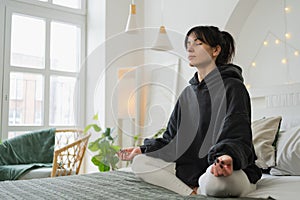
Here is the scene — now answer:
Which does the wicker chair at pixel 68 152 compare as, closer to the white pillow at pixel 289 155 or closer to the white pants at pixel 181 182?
the white pants at pixel 181 182

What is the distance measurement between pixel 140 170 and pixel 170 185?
8.3 inches

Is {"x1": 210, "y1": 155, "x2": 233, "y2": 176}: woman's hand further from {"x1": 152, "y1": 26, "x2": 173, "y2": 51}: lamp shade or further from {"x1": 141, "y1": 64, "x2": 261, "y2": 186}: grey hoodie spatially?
{"x1": 152, "y1": 26, "x2": 173, "y2": 51}: lamp shade

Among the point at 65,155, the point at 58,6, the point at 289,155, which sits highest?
the point at 58,6

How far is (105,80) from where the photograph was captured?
4160 mm

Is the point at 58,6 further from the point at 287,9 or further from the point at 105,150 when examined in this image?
the point at 287,9

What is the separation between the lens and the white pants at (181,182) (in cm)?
130

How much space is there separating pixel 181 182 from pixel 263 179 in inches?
17.2

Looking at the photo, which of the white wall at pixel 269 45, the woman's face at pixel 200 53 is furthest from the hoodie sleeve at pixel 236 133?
the white wall at pixel 269 45

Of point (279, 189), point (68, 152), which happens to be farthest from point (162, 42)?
point (279, 189)

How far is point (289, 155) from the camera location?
1882 mm

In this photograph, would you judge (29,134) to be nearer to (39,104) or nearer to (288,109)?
(39,104)

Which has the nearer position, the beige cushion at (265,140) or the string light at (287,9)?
the beige cushion at (265,140)

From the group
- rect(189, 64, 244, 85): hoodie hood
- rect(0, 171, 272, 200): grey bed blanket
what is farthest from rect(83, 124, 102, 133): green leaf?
rect(189, 64, 244, 85): hoodie hood

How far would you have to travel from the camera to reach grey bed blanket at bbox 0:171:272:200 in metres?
1.37
